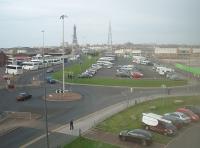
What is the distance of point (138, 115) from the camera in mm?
16891

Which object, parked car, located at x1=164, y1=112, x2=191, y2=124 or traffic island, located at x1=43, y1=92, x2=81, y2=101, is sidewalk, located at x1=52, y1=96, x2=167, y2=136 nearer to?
parked car, located at x1=164, y1=112, x2=191, y2=124

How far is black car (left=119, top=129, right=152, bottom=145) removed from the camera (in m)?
12.7

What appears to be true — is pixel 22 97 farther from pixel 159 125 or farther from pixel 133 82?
pixel 159 125

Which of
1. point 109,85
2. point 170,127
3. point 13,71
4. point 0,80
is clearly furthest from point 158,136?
point 13,71

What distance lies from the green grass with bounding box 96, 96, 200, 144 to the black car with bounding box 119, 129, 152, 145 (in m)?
0.63

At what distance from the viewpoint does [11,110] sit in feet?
64.1

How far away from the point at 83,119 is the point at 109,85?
38.7 feet

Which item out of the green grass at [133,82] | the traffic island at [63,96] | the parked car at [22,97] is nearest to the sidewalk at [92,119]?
the traffic island at [63,96]

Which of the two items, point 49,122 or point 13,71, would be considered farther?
point 13,71

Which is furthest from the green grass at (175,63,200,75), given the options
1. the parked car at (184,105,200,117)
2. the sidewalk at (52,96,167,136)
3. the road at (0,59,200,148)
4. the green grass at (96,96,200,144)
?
the parked car at (184,105,200,117)

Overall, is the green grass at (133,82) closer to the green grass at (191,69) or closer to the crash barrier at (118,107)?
the green grass at (191,69)

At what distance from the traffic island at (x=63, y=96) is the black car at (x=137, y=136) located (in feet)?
32.3

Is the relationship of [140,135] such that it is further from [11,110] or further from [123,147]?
[11,110]

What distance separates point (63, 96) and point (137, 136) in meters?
11.3
